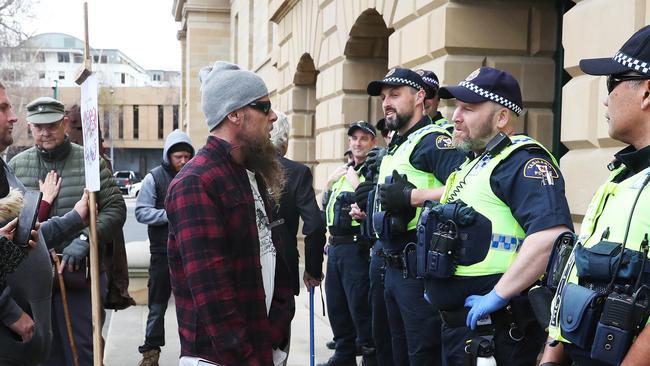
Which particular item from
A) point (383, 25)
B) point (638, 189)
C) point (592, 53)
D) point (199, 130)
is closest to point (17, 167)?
point (592, 53)

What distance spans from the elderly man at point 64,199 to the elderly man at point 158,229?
158 centimetres

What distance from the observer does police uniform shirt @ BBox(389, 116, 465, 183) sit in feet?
14.3

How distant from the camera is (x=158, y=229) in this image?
6.98m

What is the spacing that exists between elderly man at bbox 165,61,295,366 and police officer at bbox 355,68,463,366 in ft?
3.55

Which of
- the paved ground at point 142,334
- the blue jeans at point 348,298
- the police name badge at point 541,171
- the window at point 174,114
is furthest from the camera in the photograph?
the window at point 174,114

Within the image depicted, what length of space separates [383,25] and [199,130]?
79.9 feet

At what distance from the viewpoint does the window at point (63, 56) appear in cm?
11206

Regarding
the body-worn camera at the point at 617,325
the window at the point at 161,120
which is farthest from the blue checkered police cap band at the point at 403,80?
the window at the point at 161,120

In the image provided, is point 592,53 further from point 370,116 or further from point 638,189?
point 370,116

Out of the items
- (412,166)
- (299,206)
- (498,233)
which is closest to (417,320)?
(412,166)

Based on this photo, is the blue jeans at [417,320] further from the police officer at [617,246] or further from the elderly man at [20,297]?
the elderly man at [20,297]

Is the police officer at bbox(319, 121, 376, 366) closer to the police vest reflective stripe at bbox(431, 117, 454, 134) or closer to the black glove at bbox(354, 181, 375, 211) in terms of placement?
the black glove at bbox(354, 181, 375, 211)

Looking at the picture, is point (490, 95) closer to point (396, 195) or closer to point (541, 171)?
point (541, 171)

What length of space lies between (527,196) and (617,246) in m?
1.02
